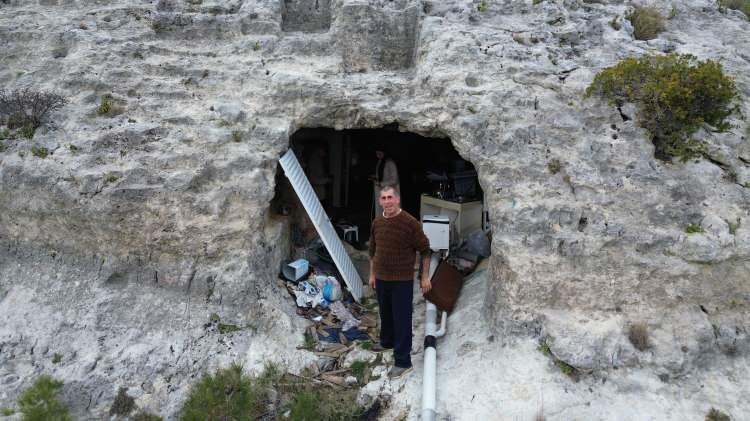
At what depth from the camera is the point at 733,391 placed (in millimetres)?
5270

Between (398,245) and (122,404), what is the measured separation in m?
3.50

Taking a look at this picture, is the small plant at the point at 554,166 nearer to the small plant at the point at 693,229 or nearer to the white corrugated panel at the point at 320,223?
the small plant at the point at 693,229

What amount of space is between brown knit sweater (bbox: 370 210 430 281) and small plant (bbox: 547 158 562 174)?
6.57ft

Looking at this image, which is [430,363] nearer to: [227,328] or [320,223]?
[227,328]

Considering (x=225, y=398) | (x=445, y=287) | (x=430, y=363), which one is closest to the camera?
(x=225, y=398)

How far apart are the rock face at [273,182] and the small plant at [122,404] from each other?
4.4 inches

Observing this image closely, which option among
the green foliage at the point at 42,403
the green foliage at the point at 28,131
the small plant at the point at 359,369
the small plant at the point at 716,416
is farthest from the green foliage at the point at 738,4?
the green foliage at the point at 42,403

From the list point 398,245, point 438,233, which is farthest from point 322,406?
point 438,233

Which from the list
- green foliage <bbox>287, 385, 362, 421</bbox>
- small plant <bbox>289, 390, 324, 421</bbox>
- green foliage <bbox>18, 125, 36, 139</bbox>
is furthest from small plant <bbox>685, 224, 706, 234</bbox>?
green foliage <bbox>18, 125, 36, 139</bbox>

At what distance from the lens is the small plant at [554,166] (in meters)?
6.23

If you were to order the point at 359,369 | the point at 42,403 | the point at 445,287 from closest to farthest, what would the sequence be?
the point at 42,403 < the point at 359,369 < the point at 445,287

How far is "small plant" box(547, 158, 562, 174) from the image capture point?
6.23m

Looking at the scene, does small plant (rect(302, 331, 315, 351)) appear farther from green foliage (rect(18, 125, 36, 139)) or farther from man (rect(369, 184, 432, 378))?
green foliage (rect(18, 125, 36, 139))

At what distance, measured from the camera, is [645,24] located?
7777 mm
